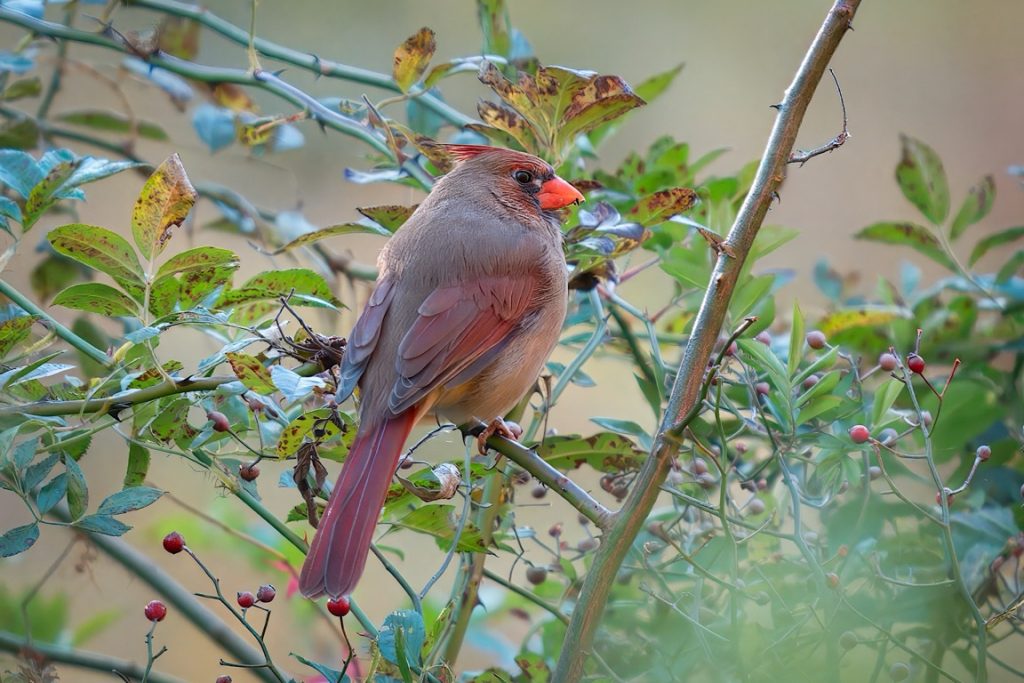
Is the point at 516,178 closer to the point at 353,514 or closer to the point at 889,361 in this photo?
the point at 889,361

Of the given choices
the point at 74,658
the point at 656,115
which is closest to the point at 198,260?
the point at 74,658

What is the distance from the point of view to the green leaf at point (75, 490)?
1762 millimetres

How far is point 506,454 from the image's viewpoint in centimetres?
193

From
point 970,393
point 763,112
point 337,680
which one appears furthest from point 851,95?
point 337,680

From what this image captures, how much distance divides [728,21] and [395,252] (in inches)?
158

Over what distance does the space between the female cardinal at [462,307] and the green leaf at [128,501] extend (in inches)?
14.5

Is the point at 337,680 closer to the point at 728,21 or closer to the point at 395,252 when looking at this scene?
the point at 395,252

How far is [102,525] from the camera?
67.1 inches

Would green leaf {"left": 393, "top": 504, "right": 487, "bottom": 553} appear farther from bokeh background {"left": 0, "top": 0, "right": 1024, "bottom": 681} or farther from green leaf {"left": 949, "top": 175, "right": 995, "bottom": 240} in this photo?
bokeh background {"left": 0, "top": 0, "right": 1024, "bottom": 681}

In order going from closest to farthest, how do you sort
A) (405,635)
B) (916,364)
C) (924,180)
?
(405,635), (916,364), (924,180)

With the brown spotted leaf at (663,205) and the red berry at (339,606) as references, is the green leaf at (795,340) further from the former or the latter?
the red berry at (339,606)

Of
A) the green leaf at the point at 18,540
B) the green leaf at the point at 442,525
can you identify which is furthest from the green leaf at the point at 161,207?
the green leaf at the point at 442,525

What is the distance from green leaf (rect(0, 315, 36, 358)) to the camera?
1.85 metres

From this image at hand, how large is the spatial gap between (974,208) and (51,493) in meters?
2.12
